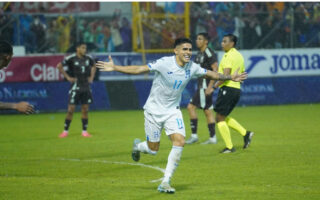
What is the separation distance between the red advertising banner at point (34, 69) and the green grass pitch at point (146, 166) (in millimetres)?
6198

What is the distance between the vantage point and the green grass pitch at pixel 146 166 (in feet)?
26.9

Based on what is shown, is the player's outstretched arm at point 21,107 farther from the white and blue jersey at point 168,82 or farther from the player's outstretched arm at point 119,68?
the white and blue jersey at point 168,82

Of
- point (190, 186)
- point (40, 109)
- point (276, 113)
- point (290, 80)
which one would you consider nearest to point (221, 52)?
point (290, 80)

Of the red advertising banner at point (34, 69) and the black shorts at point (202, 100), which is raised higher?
the black shorts at point (202, 100)

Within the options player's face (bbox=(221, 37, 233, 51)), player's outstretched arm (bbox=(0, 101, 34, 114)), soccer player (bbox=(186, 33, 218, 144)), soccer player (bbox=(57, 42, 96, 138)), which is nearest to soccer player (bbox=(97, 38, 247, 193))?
player's outstretched arm (bbox=(0, 101, 34, 114))

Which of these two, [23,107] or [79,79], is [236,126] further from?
[23,107]

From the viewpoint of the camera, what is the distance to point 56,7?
84.1 feet

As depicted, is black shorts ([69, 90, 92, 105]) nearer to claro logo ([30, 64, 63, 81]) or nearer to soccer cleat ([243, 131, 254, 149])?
soccer cleat ([243, 131, 254, 149])

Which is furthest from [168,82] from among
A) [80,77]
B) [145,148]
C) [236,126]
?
[80,77]

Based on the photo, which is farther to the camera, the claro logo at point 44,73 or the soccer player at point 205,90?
the claro logo at point 44,73

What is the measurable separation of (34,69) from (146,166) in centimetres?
1507

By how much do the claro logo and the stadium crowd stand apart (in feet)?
2.59

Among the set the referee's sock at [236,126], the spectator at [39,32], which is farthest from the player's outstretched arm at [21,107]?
the spectator at [39,32]

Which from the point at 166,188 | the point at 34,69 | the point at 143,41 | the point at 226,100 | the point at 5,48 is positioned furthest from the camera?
the point at 143,41
